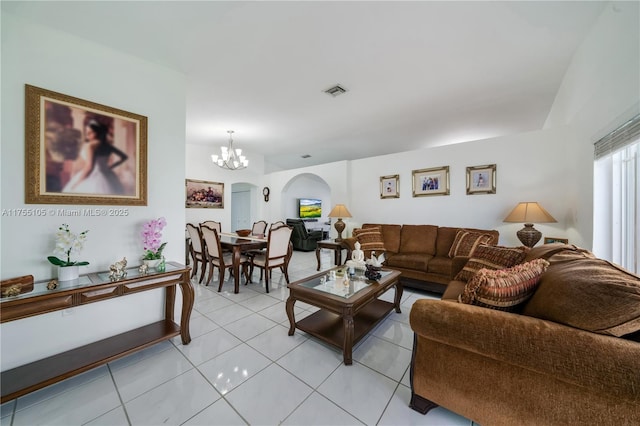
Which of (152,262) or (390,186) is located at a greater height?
(390,186)

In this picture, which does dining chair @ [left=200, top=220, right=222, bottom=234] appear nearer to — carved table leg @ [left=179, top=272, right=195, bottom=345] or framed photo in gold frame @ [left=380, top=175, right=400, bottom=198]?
carved table leg @ [left=179, top=272, right=195, bottom=345]

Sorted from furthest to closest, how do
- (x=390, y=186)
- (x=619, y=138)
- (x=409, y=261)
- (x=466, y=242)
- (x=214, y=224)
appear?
(x=214, y=224) → (x=390, y=186) → (x=409, y=261) → (x=466, y=242) → (x=619, y=138)

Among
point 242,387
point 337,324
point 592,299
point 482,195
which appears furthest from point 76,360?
point 482,195

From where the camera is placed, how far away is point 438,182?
13.4 feet

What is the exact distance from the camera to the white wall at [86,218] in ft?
5.25

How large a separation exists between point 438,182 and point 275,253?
307cm

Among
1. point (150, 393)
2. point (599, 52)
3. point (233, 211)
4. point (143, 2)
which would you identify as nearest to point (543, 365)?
point (150, 393)

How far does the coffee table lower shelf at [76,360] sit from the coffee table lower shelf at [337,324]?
1.17 m

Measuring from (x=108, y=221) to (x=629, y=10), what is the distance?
416 centimetres

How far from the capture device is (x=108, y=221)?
1.98 meters

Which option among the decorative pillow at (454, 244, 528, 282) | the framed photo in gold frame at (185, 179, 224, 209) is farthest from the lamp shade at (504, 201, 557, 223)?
the framed photo in gold frame at (185, 179, 224, 209)

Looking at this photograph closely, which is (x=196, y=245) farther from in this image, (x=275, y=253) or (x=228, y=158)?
(x=228, y=158)

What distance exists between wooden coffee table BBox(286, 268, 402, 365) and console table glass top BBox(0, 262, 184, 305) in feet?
3.75

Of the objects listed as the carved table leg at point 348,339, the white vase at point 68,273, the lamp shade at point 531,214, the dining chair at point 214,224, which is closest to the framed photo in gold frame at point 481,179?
the lamp shade at point 531,214
